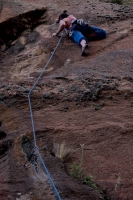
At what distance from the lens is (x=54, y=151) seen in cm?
389

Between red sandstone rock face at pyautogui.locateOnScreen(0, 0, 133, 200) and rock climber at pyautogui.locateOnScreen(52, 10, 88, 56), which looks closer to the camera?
red sandstone rock face at pyautogui.locateOnScreen(0, 0, 133, 200)

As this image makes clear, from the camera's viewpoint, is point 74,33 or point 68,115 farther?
point 74,33

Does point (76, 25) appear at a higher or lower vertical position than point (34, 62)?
higher

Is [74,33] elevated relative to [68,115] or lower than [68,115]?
elevated

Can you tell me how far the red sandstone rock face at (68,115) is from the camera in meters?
3.37

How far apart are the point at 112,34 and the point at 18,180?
500 cm

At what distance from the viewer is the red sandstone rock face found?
3368mm

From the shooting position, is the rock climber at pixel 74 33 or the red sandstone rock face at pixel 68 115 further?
the rock climber at pixel 74 33

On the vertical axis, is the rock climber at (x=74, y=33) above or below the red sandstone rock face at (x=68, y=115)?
above

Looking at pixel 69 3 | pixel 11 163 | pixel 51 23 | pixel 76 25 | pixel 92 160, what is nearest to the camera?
pixel 11 163

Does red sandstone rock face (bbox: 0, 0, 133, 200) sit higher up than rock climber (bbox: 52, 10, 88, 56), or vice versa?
rock climber (bbox: 52, 10, 88, 56)

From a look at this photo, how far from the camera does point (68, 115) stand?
4668 millimetres

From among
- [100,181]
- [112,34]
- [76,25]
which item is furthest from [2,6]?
[100,181]

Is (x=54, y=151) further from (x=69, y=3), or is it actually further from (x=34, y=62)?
(x=69, y=3)
